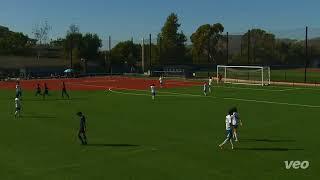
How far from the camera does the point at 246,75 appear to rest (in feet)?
240

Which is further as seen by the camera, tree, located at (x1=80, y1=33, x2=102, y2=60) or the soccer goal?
tree, located at (x1=80, y1=33, x2=102, y2=60)

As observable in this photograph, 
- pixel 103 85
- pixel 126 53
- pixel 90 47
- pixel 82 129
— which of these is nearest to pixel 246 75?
pixel 103 85

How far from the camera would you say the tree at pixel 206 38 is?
132 metres

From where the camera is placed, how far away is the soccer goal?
227ft

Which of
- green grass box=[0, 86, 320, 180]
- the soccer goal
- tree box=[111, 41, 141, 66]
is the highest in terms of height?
tree box=[111, 41, 141, 66]

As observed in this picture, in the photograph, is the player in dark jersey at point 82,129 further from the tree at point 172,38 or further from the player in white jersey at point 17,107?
the tree at point 172,38

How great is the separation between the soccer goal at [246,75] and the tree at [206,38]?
176 feet

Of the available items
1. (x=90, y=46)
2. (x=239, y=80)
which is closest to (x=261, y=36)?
(x=90, y=46)

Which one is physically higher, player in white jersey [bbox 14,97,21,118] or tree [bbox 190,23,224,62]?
tree [bbox 190,23,224,62]

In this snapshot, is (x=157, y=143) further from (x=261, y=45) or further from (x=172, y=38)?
(x=261, y=45)

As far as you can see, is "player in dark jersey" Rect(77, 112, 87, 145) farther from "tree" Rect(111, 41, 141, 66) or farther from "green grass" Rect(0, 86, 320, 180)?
"tree" Rect(111, 41, 141, 66)

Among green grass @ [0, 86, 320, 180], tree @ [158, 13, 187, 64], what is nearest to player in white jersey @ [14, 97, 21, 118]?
green grass @ [0, 86, 320, 180]

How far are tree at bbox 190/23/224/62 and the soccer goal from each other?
53631mm

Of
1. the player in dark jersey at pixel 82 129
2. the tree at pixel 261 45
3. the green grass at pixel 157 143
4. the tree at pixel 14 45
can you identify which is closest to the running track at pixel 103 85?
the green grass at pixel 157 143
